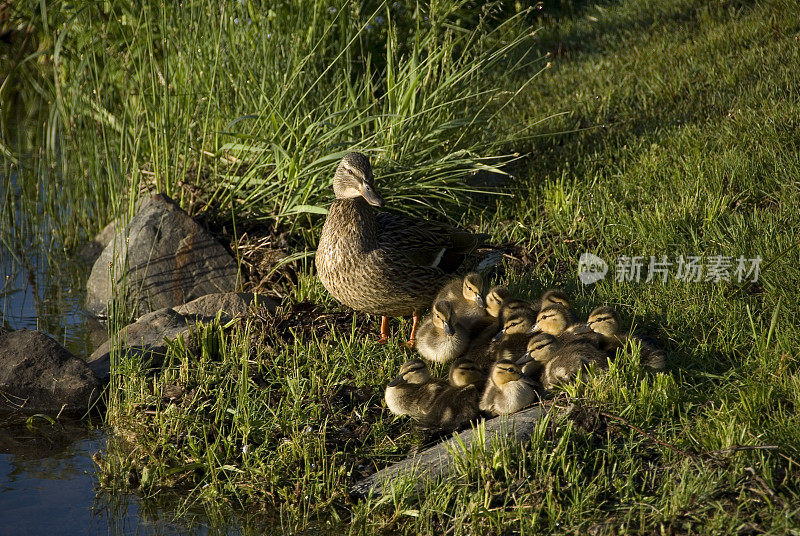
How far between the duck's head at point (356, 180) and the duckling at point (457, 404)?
4.36 feet

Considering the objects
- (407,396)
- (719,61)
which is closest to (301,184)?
(407,396)

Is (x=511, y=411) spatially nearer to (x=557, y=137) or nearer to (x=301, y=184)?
(x=301, y=184)

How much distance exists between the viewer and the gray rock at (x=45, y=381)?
5266mm

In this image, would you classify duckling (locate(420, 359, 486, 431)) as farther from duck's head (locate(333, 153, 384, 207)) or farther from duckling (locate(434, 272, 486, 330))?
duck's head (locate(333, 153, 384, 207))

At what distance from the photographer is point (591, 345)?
457cm

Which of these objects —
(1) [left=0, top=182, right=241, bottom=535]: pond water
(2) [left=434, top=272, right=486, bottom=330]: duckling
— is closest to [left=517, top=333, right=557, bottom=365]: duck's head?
(2) [left=434, top=272, right=486, bottom=330]: duckling

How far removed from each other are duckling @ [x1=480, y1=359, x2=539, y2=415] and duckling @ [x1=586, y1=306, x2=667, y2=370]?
19.3 inches

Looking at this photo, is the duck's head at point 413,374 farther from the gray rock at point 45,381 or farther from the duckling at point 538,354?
the gray rock at point 45,381

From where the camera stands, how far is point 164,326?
5.70 m

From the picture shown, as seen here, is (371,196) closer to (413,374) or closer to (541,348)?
(413,374)

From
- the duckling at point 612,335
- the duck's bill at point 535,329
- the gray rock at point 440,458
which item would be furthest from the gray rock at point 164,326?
the duckling at point 612,335

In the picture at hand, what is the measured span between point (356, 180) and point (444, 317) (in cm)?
117

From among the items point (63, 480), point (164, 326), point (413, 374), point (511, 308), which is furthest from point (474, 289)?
point (63, 480)

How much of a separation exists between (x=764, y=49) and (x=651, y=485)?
622cm
